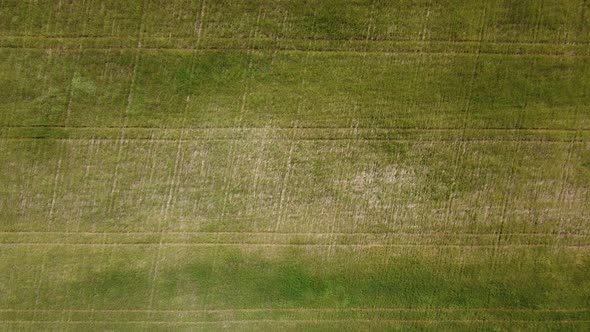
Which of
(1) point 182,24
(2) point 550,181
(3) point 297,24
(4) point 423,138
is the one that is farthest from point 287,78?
(2) point 550,181

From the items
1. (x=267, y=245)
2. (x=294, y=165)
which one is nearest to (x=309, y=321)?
(x=267, y=245)

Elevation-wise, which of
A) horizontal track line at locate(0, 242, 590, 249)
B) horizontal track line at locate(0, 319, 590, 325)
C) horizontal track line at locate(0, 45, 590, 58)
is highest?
horizontal track line at locate(0, 45, 590, 58)

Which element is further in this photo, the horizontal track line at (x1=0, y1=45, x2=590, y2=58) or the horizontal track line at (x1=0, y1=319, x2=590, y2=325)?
the horizontal track line at (x1=0, y1=319, x2=590, y2=325)

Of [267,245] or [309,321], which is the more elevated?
[267,245]

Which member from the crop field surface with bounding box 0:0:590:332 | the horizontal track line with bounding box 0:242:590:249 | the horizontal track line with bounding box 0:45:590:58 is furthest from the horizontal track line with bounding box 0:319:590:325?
the horizontal track line with bounding box 0:45:590:58

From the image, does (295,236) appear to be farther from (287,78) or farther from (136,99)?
(136,99)

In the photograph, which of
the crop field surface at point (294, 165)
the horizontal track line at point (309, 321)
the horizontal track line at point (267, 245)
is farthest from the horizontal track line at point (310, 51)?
the horizontal track line at point (309, 321)

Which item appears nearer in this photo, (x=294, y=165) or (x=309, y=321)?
(x=294, y=165)

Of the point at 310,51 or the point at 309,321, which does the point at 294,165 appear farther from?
the point at 309,321

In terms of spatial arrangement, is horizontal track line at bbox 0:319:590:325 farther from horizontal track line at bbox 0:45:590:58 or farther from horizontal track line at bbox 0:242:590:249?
horizontal track line at bbox 0:45:590:58
